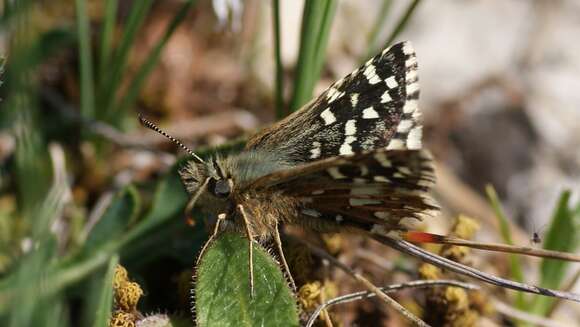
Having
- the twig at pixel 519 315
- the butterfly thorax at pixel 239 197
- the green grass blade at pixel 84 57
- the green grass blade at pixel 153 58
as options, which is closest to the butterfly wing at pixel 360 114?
the butterfly thorax at pixel 239 197

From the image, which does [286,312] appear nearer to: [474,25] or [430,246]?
[430,246]

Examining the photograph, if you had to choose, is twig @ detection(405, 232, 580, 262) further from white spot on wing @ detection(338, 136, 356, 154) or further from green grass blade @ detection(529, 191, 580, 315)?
green grass blade @ detection(529, 191, 580, 315)

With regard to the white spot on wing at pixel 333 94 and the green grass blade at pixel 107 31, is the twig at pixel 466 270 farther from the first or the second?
the green grass blade at pixel 107 31

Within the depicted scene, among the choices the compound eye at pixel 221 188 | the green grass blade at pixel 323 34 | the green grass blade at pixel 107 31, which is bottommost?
the compound eye at pixel 221 188

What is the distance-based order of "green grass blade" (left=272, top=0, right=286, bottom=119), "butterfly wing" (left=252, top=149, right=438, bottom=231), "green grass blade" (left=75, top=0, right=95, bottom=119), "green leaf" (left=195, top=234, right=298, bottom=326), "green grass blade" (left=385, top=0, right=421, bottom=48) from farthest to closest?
"green grass blade" (left=75, top=0, right=95, bottom=119) < "green grass blade" (left=385, top=0, right=421, bottom=48) < "green grass blade" (left=272, top=0, right=286, bottom=119) < "green leaf" (left=195, top=234, right=298, bottom=326) < "butterfly wing" (left=252, top=149, right=438, bottom=231)

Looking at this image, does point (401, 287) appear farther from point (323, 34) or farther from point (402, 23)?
point (402, 23)

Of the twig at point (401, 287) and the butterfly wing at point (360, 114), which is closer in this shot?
the twig at point (401, 287)

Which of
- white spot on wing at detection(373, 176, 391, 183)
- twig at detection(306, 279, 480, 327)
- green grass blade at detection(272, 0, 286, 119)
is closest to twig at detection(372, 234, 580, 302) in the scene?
twig at detection(306, 279, 480, 327)

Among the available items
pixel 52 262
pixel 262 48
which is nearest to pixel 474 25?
pixel 262 48
